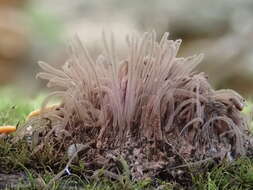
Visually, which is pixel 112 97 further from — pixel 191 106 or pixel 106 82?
pixel 191 106

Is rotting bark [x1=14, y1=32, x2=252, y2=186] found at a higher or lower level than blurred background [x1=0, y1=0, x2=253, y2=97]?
lower

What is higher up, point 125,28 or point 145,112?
point 125,28

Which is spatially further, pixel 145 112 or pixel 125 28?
pixel 125 28

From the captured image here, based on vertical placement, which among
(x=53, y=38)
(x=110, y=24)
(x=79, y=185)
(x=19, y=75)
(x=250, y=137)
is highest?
(x=110, y=24)

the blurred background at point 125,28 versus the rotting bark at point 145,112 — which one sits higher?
the blurred background at point 125,28

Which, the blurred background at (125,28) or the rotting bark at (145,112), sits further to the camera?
the blurred background at (125,28)

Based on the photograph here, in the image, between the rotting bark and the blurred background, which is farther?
the blurred background

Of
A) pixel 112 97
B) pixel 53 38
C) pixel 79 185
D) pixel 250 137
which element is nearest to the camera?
pixel 79 185

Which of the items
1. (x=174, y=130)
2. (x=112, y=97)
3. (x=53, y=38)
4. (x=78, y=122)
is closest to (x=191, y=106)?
(x=174, y=130)
